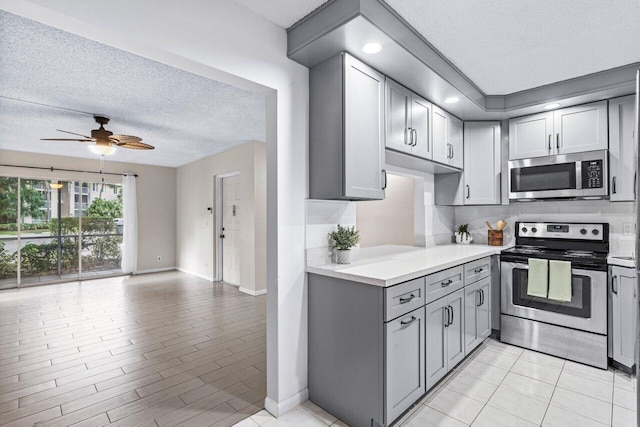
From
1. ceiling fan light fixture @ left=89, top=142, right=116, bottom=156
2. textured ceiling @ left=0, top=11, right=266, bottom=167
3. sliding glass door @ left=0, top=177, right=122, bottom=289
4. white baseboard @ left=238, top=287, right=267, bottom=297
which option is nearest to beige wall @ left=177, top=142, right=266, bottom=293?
white baseboard @ left=238, top=287, right=267, bottom=297

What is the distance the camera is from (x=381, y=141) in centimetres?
226

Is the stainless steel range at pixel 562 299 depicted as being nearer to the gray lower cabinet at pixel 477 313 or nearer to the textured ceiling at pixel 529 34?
the gray lower cabinet at pixel 477 313

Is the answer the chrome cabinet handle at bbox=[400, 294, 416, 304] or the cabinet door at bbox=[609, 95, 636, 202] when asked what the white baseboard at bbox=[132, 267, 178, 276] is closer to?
the chrome cabinet handle at bbox=[400, 294, 416, 304]

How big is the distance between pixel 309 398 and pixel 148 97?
3236mm

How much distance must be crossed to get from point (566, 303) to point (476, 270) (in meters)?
0.83

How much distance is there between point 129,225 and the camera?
22.5 ft

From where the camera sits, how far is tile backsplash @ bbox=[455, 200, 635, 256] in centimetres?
296

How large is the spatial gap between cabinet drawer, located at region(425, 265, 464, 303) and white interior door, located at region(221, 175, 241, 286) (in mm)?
4225

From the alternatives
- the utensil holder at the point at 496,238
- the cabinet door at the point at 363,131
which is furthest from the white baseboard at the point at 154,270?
the utensil holder at the point at 496,238

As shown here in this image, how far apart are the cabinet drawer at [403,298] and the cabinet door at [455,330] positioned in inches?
18.3

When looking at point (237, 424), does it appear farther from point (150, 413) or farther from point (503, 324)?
point (503, 324)

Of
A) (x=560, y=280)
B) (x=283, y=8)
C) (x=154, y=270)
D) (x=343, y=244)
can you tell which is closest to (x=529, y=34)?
(x=283, y=8)

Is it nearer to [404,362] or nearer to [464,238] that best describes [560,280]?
[464,238]

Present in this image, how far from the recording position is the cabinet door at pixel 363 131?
2.03 meters
